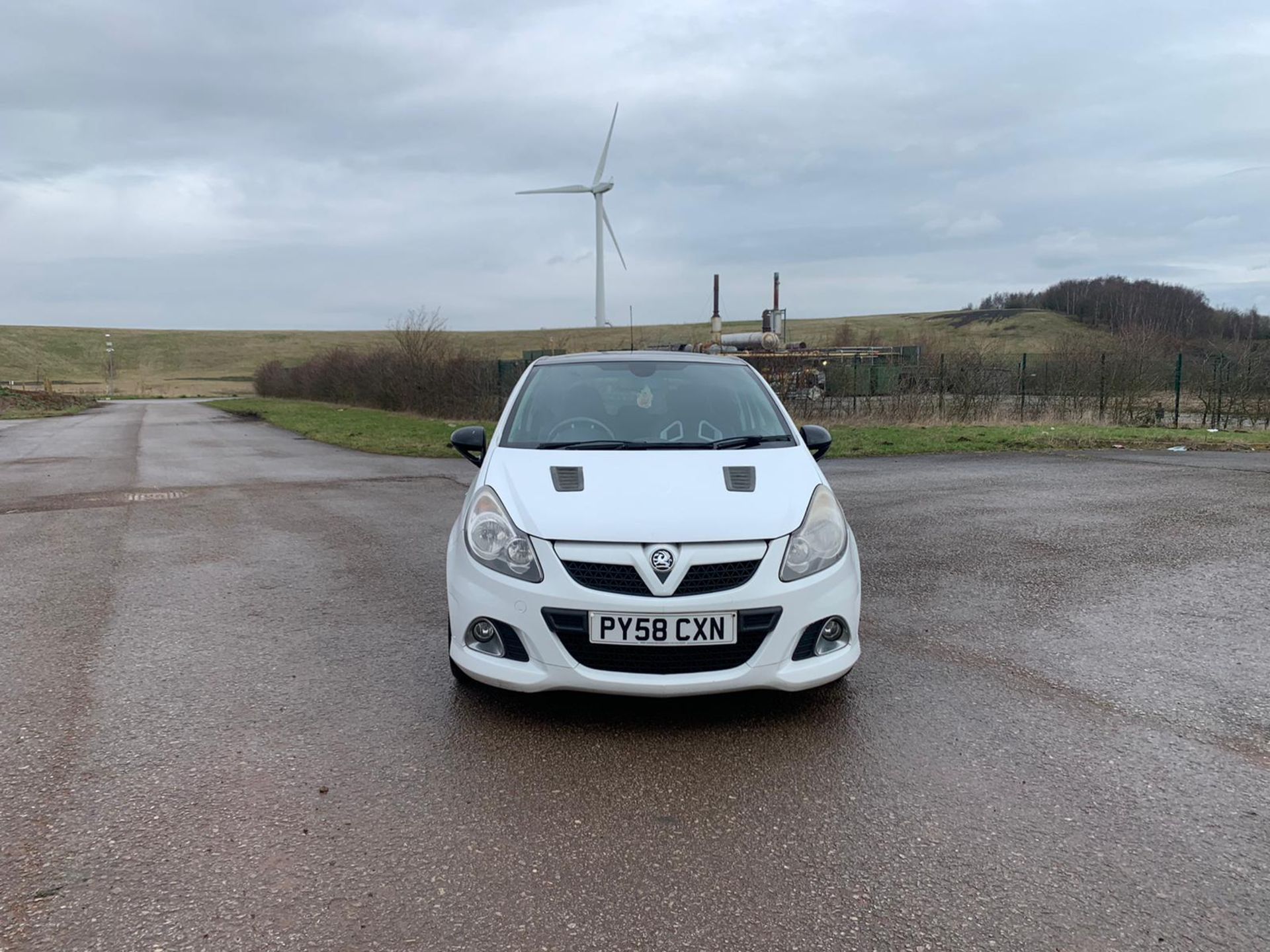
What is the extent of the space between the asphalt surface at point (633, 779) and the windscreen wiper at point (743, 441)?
50.1 inches

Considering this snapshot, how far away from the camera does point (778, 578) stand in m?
3.50

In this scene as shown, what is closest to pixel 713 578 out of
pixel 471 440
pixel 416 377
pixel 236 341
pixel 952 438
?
pixel 471 440

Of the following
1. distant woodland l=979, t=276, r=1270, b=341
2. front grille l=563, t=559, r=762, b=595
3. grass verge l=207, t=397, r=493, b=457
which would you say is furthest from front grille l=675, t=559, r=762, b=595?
distant woodland l=979, t=276, r=1270, b=341

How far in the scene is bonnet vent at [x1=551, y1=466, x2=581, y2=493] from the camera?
387cm

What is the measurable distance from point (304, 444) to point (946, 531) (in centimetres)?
1525

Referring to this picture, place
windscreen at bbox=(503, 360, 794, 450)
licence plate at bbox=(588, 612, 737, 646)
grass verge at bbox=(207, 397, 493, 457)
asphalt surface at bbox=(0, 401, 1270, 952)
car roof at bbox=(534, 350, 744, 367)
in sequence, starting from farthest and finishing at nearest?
grass verge at bbox=(207, 397, 493, 457), car roof at bbox=(534, 350, 744, 367), windscreen at bbox=(503, 360, 794, 450), licence plate at bbox=(588, 612, 737, 646), asphalt surface at bbox=(0, 401, 1270, 952)

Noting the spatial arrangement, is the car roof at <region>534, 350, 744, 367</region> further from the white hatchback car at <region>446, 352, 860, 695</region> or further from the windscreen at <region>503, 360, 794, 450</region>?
the white hatchback car at <region>446, 352, 860, 695</region>

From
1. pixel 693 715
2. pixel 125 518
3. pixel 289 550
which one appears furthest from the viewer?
pixel 125 518

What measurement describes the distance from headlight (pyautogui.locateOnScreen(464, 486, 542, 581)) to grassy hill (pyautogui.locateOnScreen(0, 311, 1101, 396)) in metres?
63.1

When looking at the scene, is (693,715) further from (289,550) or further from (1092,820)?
(289,550)

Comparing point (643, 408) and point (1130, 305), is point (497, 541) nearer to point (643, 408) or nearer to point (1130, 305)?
point (643, 408)

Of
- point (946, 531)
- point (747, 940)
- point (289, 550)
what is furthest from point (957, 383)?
point (747, 940)

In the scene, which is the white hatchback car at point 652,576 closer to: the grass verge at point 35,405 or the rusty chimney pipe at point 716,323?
the rusty chimney pipe at point 716,323

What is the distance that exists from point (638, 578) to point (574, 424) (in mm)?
1591
